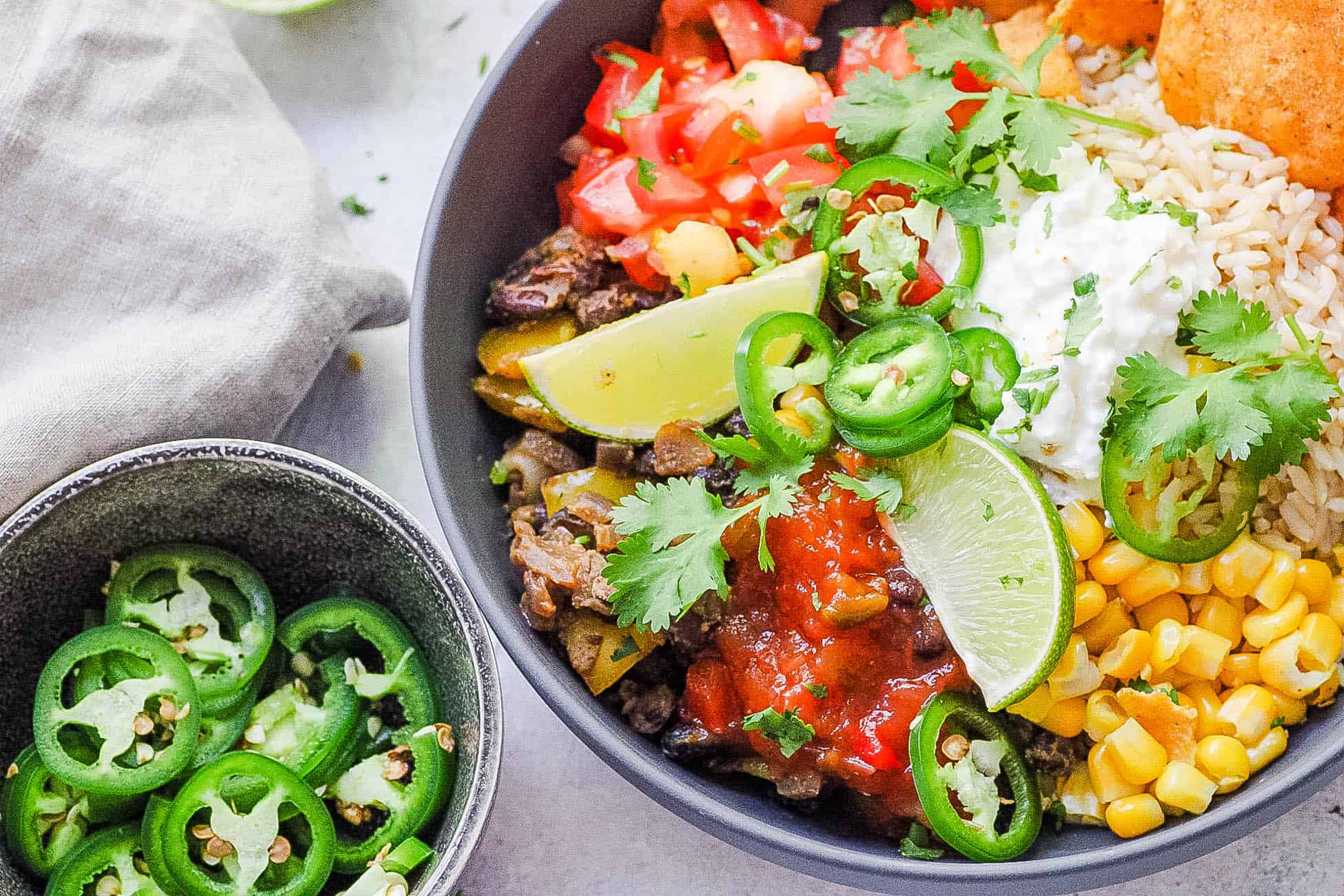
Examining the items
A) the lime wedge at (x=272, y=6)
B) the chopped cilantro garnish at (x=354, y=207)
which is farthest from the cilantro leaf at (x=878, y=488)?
the lime wedge at (x=272, y=6)

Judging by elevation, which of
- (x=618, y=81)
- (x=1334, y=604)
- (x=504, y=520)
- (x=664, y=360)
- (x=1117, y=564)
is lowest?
(x=1334, y=604)

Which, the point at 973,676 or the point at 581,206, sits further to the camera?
the point at 581,206

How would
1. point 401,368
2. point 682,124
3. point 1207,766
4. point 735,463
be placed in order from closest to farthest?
point 1207,766 < point 735,463 < point 682,124 < point 401,368

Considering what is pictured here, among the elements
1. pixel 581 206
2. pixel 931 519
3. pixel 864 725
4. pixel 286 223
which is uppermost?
pixel 286 223

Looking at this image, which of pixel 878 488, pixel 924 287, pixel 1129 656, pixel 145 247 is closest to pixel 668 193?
pixel 924 287

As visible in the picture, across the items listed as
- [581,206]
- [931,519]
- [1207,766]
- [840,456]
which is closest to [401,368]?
[581,206]

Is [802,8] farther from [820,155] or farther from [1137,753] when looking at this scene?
[1137,753]

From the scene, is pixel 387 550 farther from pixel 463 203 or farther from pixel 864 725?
pixel 864 725

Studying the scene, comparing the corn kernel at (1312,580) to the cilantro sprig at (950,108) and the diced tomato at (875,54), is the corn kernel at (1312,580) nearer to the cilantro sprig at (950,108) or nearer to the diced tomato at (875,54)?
the cilantro sprig at (950,108)
